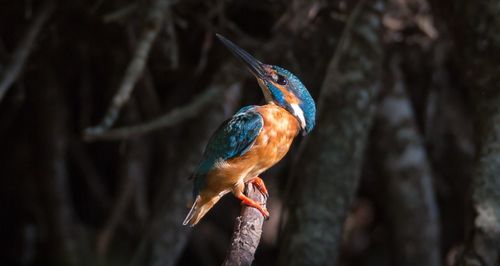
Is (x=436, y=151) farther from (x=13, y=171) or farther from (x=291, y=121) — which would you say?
(x=13, y=171)

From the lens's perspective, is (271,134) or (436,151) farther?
(436,151)

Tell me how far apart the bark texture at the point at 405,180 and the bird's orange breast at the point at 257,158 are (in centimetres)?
133

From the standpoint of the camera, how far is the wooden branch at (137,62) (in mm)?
3250

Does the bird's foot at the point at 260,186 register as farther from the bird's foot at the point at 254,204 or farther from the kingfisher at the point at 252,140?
the bird's foot at the point at 254,204

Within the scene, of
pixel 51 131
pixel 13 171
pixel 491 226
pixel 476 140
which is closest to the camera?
pixel 491 226

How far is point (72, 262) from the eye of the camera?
4.47 metres

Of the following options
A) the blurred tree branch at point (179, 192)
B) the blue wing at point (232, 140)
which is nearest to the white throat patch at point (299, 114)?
the blue wing at point (232, 140)

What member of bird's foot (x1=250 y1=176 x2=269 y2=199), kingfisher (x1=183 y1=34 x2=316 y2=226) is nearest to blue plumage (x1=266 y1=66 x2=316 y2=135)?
kingfisher (x1=183 y1=34 x2=316 y2=226)

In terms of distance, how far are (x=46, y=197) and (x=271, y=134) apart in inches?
78.0

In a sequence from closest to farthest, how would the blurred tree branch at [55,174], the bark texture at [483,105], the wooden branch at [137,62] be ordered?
the bark texture at [483,105] < the wooden branch at [137,62] < the blurred tree branch at [55,174]

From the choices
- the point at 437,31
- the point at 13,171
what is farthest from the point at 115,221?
the point at 437,31

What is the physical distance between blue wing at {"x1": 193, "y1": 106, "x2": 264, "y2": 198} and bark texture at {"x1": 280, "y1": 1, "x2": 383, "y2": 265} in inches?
20.1

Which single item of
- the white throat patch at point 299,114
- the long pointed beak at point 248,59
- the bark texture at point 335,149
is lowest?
the bark texture at point 335,149

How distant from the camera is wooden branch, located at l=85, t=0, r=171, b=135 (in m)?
3.25
